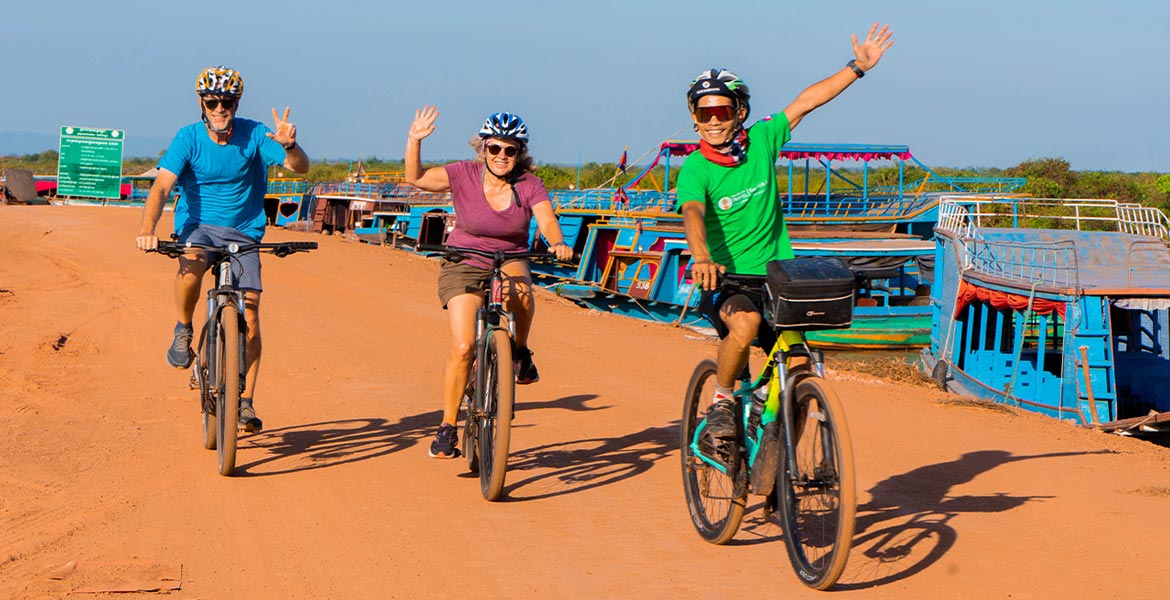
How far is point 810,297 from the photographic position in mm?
4957

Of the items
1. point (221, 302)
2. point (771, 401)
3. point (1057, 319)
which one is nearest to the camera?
point (771, 401)

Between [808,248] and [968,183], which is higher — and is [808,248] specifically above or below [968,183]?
→ below

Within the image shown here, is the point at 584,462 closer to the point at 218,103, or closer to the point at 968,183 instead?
the point at 218,103

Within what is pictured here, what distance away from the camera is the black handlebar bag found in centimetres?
495

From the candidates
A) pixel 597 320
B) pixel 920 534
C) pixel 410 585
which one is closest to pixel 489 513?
pixel 410 585

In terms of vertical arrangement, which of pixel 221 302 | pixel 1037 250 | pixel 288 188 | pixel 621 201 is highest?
pixel 288 188

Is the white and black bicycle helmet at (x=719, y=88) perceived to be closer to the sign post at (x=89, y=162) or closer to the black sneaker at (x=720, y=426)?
the black sneaker at (x=720, y=426)

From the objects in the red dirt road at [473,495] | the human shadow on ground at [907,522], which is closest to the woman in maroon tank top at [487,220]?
the red dirt road at [473,495]

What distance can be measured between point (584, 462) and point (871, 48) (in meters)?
3.06

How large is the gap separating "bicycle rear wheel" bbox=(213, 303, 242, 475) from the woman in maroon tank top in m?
1.16

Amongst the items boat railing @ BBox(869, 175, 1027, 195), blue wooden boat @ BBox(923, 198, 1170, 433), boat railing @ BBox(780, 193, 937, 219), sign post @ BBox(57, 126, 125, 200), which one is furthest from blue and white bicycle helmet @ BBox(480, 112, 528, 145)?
sign post @ BBox(57, 126, 125, 200)

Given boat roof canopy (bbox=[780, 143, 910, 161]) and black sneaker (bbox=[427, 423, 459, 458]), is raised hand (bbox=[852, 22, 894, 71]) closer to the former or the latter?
black sneaker (bbox=[427, 423, 459, 458])

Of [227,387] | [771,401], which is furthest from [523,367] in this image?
[771,401]

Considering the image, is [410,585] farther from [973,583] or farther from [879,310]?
A: [879,310]
